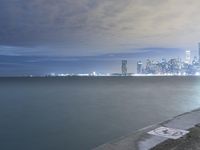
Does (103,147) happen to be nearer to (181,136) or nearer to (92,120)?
(181,136)

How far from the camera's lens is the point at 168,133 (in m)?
9.86

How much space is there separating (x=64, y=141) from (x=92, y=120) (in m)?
9.27

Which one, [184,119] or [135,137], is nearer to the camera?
[135,137]

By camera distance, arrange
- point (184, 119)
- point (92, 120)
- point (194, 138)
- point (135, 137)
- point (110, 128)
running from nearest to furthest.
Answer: point (194, 138)
point (135, 137)
point (184, 119)
point (110, 128)
point (92, 120)

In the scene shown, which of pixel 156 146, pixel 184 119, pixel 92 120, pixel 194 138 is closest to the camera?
pixel 156 146

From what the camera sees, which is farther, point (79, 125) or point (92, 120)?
point (92, 120)

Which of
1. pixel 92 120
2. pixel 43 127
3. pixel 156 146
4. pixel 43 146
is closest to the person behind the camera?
pixel 156 146

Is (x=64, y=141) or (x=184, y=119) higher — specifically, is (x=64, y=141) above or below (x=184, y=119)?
below

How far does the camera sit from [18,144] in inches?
687

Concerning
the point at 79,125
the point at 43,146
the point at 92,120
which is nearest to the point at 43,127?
the point at 79,125

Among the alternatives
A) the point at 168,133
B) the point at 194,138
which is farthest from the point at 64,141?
the point at 194,138

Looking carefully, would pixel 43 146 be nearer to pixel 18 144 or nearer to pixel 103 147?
pixel 18 144

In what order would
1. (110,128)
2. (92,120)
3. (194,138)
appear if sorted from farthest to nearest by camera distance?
(92,120) < (110,128) < (194,138)

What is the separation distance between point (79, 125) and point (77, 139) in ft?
20.3
